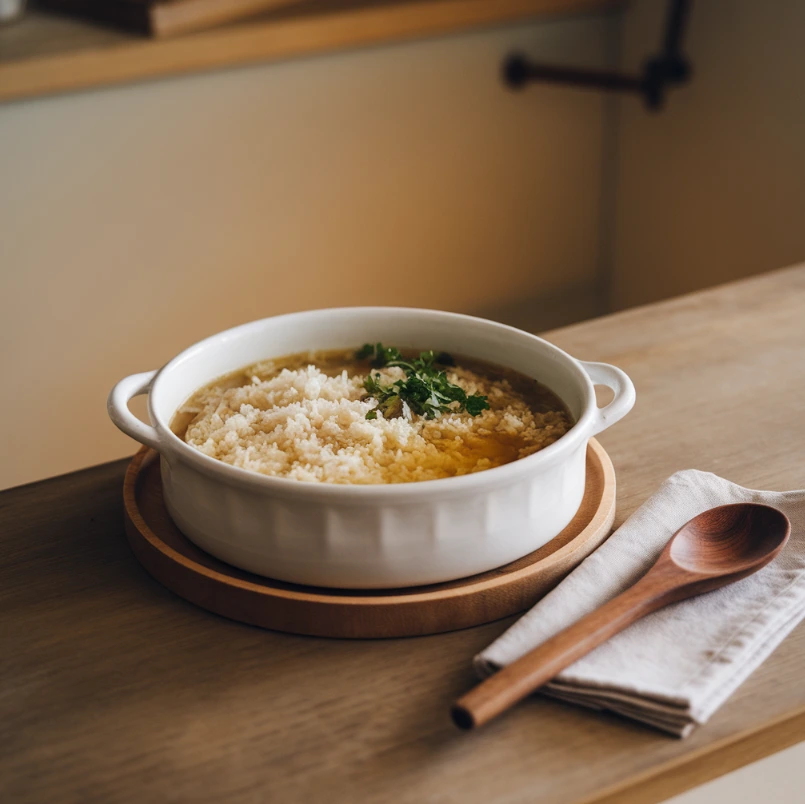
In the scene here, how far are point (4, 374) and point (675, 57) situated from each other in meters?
1.76

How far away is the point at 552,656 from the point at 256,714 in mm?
215

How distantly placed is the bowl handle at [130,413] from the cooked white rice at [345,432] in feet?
0.17

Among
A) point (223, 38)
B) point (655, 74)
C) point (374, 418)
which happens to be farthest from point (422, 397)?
point (655, 74)

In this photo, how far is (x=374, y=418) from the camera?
875 mm

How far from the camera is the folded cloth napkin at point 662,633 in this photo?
2.20 ft

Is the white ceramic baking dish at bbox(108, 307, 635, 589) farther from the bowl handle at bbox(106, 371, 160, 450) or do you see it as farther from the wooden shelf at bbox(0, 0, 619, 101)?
the wooden shelf at bbox(0, 0, 619, 101)

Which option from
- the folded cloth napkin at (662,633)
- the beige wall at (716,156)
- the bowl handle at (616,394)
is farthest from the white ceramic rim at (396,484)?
the beige wall at (716,156)

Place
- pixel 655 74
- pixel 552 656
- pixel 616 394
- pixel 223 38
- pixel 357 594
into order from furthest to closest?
pixel 655 74
pixel 223 38
pixel 616 394
pixel 357 594
pixel 552 656

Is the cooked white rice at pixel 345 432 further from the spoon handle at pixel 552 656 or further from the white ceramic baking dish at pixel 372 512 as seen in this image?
the spoon handle at pixel 552 656

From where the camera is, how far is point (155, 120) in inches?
87.9

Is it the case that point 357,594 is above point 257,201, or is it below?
above

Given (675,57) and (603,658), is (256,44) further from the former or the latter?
(603,658)

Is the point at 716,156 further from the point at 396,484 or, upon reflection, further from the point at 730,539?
the point at 396,484

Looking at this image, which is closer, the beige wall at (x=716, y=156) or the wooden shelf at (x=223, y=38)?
the wooden shelf at (x=223, y=38)
